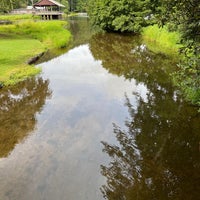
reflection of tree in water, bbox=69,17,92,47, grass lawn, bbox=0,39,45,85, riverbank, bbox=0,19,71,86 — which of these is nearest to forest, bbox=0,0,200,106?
reflection of tree in water, bbox=69,17,92,47

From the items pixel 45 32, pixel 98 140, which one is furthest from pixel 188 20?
pixel 45 32

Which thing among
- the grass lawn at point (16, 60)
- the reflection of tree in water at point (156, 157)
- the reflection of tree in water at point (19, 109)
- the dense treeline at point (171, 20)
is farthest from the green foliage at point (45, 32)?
the reflection of tree in water at point (156, 157)

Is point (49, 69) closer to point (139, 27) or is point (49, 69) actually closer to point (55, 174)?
point (55, 174)

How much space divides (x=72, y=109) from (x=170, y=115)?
4944 millimetres

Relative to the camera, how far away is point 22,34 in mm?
42938

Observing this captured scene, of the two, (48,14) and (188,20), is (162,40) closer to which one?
(188,20)

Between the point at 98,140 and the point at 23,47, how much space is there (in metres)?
20.7

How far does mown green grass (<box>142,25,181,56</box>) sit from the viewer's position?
2961 cm

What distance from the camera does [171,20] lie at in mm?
9375

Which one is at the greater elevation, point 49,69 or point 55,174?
point 55,174

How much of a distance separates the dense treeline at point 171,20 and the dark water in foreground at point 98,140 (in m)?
1.93

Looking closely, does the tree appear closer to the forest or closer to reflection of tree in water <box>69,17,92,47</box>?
the forest

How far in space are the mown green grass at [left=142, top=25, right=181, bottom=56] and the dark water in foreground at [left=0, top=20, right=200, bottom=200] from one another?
8.51 m

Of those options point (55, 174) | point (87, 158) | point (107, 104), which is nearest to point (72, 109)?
point (107, 104)
